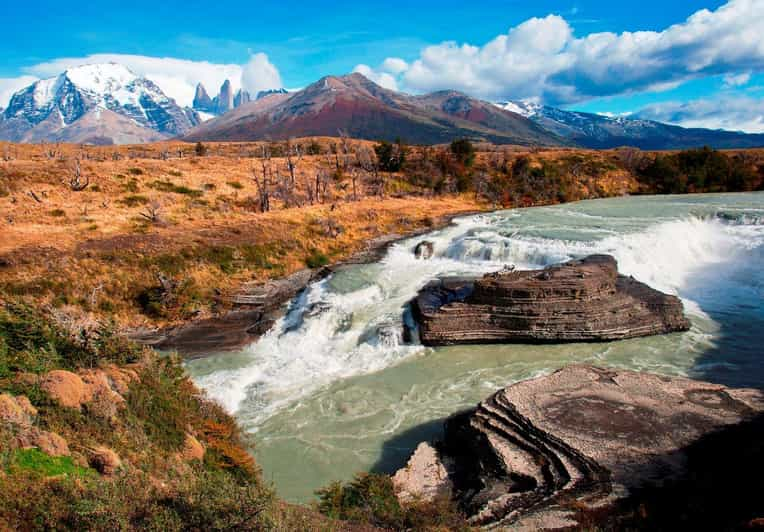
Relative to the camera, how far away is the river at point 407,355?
12.7 meters

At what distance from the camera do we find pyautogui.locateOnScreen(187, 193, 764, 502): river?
12.7 m

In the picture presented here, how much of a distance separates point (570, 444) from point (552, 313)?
906cm

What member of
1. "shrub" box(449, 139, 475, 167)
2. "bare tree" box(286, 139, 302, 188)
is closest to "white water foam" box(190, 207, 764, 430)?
"bare tree" box(286, 139, 302, 188)

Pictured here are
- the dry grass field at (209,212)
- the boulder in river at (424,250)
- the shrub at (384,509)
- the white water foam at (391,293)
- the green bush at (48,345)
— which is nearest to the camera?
the shrub at (384,509)

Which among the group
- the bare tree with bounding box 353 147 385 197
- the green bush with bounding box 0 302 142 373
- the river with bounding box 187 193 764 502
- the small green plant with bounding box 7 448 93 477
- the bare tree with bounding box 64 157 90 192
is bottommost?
the river with bounding box 187 193 764 502

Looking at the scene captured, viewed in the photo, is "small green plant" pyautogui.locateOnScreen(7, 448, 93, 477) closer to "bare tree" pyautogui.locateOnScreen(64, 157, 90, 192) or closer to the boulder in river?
the boulder in river

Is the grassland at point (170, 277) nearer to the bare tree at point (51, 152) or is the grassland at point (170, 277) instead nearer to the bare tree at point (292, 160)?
the bare tree at point (292, 160)

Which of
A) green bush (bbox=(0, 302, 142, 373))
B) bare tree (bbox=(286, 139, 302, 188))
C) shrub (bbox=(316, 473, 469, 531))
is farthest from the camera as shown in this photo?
bare tree (bbox=(286, 139, 302, 188))

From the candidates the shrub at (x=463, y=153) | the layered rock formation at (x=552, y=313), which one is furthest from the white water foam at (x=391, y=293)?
the shrub at (x=463, y=153)

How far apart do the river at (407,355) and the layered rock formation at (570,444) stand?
210 centimetres

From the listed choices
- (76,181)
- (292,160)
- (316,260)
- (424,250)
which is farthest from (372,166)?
(76,181)

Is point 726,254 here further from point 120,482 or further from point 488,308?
point 120,482

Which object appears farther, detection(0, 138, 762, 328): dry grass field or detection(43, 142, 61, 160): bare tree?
detection(43, 142, 61, 160): bare tree

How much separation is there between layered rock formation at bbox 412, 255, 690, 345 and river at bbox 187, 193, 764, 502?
55 cm
